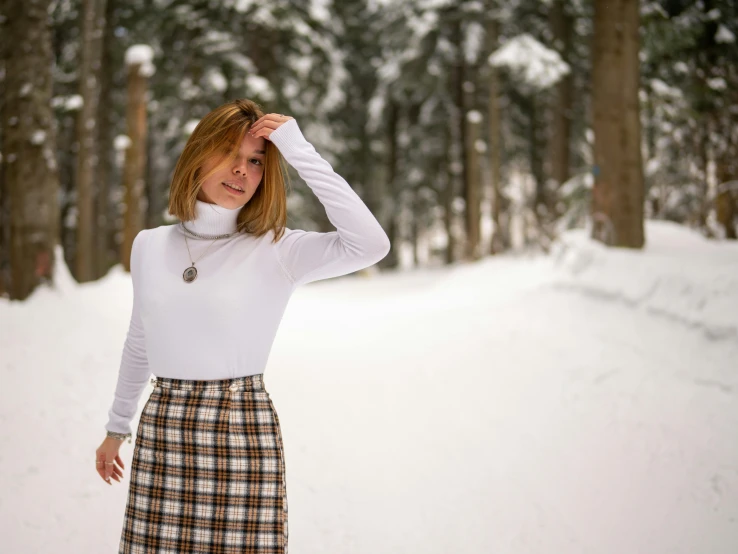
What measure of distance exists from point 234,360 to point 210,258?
1.25ft

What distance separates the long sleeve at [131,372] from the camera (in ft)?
7.72

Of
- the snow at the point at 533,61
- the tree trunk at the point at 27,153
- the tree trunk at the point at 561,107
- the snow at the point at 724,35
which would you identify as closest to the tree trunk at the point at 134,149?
the tree trunk at the point at 27,153

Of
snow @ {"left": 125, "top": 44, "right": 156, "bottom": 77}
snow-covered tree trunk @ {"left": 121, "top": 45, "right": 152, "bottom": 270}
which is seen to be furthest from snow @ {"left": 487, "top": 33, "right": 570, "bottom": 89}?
snow-covered tree trunk @ {"left": 121, "top": 45, "right": 152, "bottom": 270}

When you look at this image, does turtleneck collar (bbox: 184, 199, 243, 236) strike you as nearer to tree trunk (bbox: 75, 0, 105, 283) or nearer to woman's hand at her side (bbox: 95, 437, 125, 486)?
woman's hand at her side (bbox: 95, 437, 125, 486)

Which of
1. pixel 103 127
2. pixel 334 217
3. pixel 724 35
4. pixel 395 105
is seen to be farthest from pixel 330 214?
pixel 395 105

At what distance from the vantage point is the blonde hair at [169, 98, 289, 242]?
218 centimetres

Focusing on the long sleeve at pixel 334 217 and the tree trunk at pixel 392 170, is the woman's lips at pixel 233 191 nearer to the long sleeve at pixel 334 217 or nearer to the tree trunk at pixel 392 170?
the long sleeve at pixel 334 217

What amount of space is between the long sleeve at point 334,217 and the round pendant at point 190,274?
15.7 inches

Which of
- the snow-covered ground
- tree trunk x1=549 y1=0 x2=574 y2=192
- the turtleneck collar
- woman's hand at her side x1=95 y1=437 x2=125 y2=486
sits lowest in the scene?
the snow-covered ground

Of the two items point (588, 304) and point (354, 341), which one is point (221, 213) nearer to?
point (354, 341)

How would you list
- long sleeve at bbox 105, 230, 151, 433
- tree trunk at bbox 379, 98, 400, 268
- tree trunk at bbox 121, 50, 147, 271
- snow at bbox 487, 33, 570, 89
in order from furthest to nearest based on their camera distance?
tree trunk at bbox 379, 98, 400, 268, snow at bbox 487, 33, 570, 89, tree trunk at bbox 121, 50, 147, 271, long sleeve at bbox 105, 230, 151, 433

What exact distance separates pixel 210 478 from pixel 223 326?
0.53 meters

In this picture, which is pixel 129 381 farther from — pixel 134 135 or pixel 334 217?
pixel 134 135

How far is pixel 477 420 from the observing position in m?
5.34
